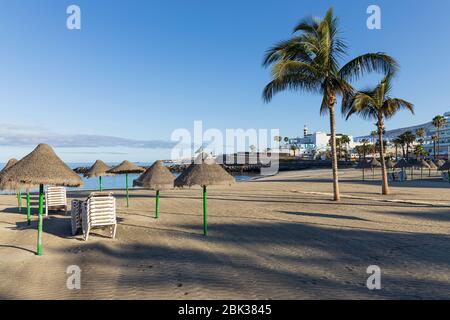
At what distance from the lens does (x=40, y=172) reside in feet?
24.6

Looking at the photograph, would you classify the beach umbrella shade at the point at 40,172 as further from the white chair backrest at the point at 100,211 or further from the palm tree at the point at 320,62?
the palm tree at the point at 320,62

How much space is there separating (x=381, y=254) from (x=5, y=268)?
783cm

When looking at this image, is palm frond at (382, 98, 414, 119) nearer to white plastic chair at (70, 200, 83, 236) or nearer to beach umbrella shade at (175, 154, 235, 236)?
beach umbrella shade at (175, 154, 235, 236)

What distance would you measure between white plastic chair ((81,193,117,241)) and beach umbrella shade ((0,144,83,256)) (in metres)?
0.70

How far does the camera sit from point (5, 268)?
6.13 m

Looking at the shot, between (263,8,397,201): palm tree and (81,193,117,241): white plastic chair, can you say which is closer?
(81,193,117,241): white plastic chair

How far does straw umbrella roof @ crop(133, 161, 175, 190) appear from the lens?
10930mm

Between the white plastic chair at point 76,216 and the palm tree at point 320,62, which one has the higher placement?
the palm tree at point 320,62

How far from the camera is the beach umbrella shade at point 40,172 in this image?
735 centimetres

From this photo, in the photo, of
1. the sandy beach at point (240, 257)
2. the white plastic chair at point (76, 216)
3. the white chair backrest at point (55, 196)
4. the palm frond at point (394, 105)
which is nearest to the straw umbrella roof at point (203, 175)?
the sandy beach at point (240, 257)

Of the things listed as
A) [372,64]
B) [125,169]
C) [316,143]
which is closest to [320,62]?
[372,64]

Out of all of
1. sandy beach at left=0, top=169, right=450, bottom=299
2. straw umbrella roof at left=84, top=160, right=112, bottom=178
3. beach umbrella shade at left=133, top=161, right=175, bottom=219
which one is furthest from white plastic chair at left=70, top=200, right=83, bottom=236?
straw umbrella roof at left=84, top=160, right=112, bottom=178
